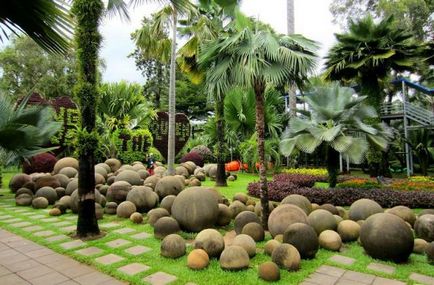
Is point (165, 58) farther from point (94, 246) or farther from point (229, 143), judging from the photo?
point (94, 246)

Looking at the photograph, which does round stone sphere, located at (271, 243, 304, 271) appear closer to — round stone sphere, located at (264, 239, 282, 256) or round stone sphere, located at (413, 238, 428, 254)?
round stone sphere, located at (264, 239, 282, 256)

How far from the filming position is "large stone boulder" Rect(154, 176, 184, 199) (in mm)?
9500

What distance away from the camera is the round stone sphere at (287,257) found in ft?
15.5

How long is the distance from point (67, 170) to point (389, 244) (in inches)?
436

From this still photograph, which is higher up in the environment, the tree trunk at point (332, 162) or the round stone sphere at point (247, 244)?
the tree trunk at point (332, 162)

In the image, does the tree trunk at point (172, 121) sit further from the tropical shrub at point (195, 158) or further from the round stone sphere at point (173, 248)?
the round stone sphere at point (173, 248)

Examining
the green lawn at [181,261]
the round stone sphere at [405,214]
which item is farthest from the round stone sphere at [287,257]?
the round stone sphere at [405,214]

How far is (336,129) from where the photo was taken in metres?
10.1

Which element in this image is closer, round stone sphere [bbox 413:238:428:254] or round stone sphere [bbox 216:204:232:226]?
round stone sphere [bbox 413:238:428:254]

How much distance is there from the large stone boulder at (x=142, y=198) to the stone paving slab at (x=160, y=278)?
4082 mm

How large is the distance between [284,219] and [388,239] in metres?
1.80

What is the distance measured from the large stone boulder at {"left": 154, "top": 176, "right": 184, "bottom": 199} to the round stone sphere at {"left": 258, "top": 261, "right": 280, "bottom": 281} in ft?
17.9

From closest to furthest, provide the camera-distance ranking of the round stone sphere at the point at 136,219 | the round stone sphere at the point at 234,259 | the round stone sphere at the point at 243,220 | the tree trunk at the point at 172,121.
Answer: the round stone sphere at the point at 234,259 < the round stone sphere at the point at 243,220 < the round stone sphere at the point at 136,219 < the tree trunk at the point at 172,121

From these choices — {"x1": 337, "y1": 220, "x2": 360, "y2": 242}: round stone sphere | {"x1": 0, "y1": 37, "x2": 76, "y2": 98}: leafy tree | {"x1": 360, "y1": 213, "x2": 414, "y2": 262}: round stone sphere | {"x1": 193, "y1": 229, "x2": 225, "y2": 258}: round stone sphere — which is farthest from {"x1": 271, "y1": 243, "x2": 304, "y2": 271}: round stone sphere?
{"x1": 0, "y1": 37, "x2": 76, "y2": 98}: leafy tree
